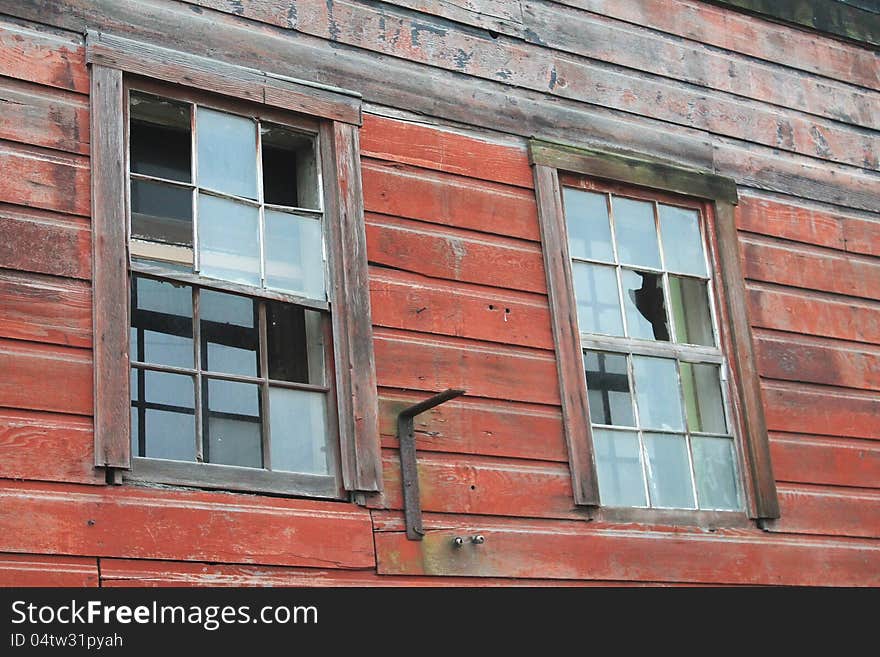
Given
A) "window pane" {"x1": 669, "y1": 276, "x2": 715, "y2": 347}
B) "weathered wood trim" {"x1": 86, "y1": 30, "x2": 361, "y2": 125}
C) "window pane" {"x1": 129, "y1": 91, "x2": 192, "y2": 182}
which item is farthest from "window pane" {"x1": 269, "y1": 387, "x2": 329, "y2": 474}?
"window pane" {"x1": 669, "y1": 276, "x2": 715, "y2": 347}

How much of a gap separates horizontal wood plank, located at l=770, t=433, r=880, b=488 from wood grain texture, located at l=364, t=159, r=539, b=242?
1.76 meters

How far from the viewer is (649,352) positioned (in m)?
7.06

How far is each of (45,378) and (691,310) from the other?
11.6 feet

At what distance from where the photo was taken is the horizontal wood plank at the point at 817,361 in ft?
24.2

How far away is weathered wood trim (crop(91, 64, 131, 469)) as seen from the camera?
5.36 meters

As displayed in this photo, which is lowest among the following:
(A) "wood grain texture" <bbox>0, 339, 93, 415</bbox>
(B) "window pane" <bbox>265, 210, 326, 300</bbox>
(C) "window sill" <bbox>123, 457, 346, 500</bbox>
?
(C) "window sill" <bbox>123, 457, 346, 500</bbox>

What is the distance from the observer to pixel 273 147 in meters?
6.47

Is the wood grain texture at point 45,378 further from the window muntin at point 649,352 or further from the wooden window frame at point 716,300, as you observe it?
the window muntin at point 649,352

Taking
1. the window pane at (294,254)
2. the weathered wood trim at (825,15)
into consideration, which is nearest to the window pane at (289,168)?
the window pane at (294,254)

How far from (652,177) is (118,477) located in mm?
3469

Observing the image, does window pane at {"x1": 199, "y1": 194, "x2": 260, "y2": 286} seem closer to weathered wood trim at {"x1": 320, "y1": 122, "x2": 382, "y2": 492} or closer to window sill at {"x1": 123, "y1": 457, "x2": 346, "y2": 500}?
weathered wood trim at {"x1": 320, "y1": 122, "x2": 382, "y2": 492}

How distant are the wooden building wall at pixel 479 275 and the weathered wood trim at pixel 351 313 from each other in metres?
0.10

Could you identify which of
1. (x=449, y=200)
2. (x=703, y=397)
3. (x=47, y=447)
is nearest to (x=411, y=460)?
(x=449, y=200)

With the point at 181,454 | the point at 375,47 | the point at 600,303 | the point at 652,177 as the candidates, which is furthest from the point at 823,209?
the point at 181,454
